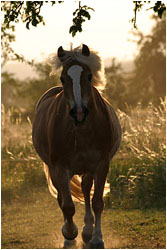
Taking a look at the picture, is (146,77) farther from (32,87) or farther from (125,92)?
(32,87)

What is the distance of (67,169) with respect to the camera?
7516 mm

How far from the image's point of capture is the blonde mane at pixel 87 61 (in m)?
7.36

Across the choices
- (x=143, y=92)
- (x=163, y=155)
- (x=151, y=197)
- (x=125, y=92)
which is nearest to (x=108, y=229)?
(x=151, y=197)

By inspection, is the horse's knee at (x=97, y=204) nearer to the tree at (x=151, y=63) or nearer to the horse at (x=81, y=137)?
the horse at (x=81, y=137)

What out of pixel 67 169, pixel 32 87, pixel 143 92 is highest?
pixel 67 169

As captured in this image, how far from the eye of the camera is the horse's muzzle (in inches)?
261

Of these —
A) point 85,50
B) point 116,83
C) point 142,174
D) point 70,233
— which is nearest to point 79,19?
point 85,50

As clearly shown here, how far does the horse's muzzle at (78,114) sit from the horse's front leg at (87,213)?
2217mm

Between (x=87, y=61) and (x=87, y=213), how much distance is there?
2.52 m

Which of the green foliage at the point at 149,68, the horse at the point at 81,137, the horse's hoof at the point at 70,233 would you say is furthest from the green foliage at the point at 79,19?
the green foliage at the point at 149,68

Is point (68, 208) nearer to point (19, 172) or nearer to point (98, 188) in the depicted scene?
point (98, 188)

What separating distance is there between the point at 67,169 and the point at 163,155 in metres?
5.42

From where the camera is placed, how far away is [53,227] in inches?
428

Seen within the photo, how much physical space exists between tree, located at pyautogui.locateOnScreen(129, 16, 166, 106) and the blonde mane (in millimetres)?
26752
